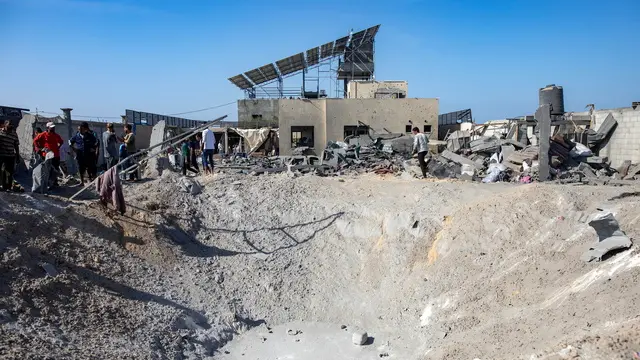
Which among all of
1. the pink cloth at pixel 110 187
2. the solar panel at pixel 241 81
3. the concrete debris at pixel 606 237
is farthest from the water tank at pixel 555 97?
the solar panel at pixel 241 81

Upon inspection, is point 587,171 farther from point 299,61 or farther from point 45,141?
point 299,61

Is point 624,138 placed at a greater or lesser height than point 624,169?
greater

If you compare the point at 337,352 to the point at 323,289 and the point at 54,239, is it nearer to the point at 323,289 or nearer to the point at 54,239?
the point at 323,289

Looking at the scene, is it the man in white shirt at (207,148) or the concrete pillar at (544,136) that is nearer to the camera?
the concrete pillar at (544,136)

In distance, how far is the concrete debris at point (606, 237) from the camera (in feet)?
18.4

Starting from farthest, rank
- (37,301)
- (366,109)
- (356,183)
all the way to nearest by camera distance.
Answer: (366,109), (356,183), (37,301)

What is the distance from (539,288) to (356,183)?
18.6 ft

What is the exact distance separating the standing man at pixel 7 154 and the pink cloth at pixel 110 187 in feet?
5.91

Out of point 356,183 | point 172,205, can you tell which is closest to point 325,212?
point 356,183

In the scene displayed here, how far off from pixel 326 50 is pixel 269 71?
149 inches

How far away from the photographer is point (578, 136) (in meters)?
14.7

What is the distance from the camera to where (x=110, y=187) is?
25.7 ft

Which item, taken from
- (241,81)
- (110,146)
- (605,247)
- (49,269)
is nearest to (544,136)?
(605,247)

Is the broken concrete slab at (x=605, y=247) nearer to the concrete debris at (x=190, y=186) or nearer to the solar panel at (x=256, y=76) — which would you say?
the concrete debris at (x=190, y=186)
